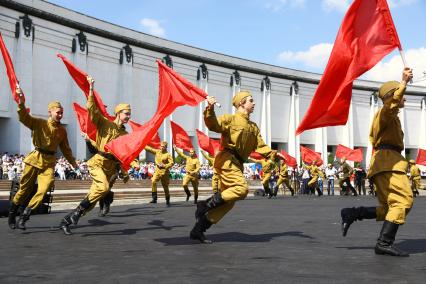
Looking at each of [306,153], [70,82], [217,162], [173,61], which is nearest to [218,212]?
[217,162]

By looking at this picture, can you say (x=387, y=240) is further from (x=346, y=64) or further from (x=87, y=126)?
(x=87, y=126)

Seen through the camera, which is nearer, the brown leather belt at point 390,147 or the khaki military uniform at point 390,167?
the khaki military uniform at point 390,167

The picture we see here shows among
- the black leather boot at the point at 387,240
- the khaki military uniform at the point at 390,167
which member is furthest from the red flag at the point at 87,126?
the black leather boot at the point at 387,240

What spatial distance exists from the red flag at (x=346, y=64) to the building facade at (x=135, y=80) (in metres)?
33.2

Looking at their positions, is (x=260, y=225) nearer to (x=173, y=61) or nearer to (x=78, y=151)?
(x=78, y=151)

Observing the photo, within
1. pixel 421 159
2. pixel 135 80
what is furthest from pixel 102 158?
pixel 135 80

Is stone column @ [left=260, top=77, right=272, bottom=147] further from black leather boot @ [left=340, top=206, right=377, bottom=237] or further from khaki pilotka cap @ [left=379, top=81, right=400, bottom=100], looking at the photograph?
khaki pilotka cap @ [left=379, top=81, right=400, bottom=100]

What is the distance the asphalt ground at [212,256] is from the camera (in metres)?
4.36

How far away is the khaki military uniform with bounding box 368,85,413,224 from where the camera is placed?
5.59m

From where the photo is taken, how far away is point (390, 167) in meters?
5.71

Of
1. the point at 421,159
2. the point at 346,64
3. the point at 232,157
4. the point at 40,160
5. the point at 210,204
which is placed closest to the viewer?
the point at 346,64

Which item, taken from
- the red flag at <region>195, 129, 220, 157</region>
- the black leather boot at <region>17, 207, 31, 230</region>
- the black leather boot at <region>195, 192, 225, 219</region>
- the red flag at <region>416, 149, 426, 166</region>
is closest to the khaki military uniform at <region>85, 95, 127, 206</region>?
the black leather boot at <region>17, 207, 31, 230</region>

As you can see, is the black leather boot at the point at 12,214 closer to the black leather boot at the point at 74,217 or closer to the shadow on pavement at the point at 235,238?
the black leather boot at the point at 74,217

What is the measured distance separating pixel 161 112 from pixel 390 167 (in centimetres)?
330
